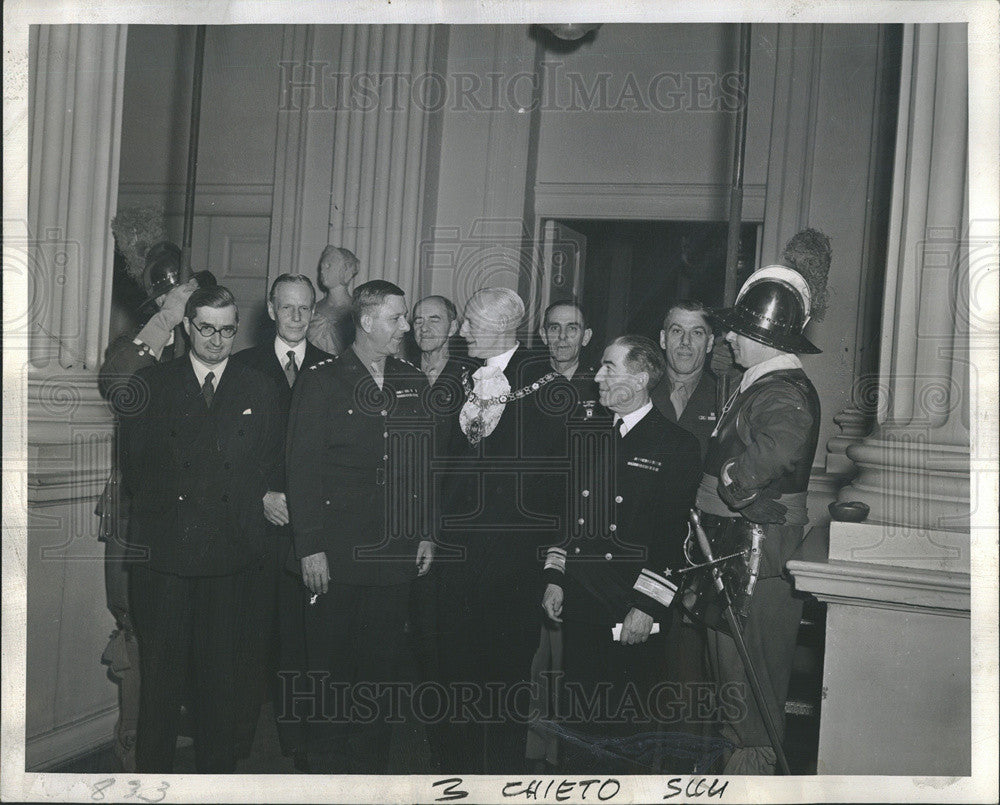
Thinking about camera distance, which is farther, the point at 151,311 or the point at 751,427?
the point at 151,311

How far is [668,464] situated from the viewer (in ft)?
8.50

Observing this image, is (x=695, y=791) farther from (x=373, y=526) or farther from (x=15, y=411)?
(x=15, y=411)

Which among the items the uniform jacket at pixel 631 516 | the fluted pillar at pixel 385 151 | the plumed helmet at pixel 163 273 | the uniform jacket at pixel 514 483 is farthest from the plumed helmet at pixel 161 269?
the uniform jacket at pixel 631 516

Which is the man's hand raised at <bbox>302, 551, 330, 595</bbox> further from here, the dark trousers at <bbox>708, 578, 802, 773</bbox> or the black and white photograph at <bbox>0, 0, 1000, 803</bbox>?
the dark trousers at <bbox>708, 578, 802, 773</bbox>

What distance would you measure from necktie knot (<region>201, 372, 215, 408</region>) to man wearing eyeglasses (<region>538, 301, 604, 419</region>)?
3.24ft

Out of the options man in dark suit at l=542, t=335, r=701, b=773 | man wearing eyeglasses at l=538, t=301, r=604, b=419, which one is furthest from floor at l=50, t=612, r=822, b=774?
man wearing eyeglasses at l=538, t=301, r=604, b=419

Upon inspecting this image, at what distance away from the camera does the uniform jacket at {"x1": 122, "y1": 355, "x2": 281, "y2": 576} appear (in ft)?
8.68

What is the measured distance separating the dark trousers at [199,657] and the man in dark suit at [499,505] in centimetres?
59

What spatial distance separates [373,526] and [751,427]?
1.11 metres

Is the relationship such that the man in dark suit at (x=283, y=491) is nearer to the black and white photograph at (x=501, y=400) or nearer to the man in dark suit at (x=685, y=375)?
the black and white photograph at (x=501, y=400)

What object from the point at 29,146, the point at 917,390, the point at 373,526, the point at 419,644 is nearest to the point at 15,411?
the point at 29,146

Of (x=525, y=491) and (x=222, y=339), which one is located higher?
(x=222, y=339)

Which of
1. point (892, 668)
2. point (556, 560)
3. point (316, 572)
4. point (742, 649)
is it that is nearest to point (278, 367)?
point (316, 572)

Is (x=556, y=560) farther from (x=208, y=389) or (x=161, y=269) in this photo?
(x=161, y=269)
